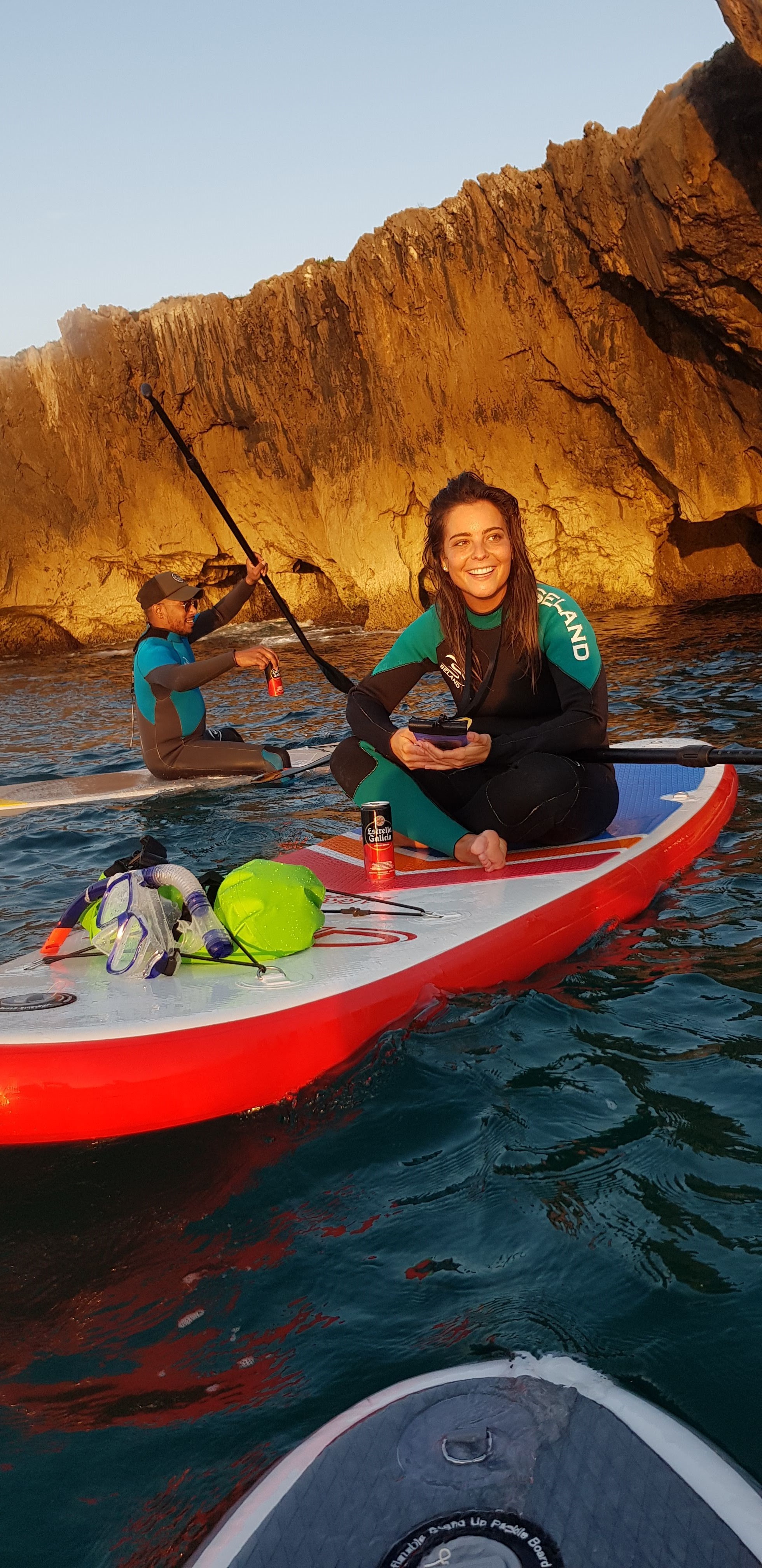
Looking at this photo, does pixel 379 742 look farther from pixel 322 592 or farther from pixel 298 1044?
pixel 322 592

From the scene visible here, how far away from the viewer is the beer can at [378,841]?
4156 millimetres

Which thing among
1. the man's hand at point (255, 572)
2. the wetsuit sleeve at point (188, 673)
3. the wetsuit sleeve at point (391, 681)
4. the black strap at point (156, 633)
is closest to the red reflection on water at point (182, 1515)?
the wetsuit sleeve at point (391, 681)

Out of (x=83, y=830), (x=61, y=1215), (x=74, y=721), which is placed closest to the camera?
(x=61, y=1215)

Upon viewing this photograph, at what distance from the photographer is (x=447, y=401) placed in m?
18.8

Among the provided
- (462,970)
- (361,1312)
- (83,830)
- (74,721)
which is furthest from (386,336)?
(361,1312)

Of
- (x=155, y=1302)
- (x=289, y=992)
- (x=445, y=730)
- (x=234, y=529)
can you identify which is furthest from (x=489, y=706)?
(x=234, y=529)

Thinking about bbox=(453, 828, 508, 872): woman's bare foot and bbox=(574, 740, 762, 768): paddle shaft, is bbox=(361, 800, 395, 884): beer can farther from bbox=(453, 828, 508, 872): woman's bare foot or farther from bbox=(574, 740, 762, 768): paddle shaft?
bbox=(574, 740, 762, 768): paddle shaft

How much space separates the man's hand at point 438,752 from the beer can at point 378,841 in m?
0.19

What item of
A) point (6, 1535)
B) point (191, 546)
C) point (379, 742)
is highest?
point (191, 546)

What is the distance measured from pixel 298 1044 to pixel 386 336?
17.5 m

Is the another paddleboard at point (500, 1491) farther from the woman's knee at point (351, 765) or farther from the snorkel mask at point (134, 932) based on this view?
the woman's knee at point (351, 765)

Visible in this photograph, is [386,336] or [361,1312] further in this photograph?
[386,336]

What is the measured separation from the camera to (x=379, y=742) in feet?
14.5

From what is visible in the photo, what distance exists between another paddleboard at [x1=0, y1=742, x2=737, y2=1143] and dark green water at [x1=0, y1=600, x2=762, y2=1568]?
9cm
